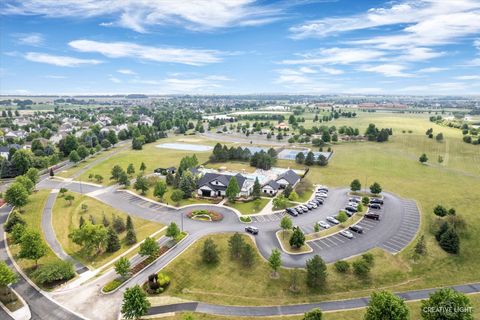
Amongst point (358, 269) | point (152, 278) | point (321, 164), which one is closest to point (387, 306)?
point (358, 269)

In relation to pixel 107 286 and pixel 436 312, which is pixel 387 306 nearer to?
pixel 436 312

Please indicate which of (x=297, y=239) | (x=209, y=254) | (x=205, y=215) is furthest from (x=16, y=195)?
(x=297, y=239)

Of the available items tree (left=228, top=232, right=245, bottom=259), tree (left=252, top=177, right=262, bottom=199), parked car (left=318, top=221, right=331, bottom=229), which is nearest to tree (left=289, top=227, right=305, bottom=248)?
tree (left=228, top=232, right=245, bottom=259)

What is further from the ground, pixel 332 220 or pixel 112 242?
pixel 332 220

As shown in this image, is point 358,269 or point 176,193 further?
point 176,193

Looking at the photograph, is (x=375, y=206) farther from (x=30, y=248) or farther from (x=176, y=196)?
(x=30, y=248)

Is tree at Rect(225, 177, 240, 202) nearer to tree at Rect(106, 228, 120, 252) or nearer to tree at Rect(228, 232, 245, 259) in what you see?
tree at Rect(228, 232, 245, 259)
